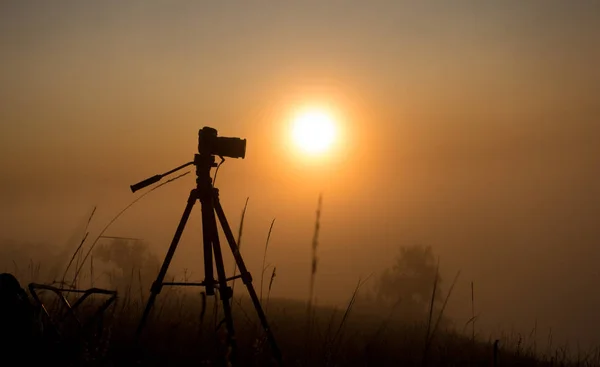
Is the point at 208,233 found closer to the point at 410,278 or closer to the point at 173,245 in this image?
Answer: the point at 173,245

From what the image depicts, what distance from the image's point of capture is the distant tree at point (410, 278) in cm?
8394

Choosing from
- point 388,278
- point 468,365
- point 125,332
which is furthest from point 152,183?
point 388,278

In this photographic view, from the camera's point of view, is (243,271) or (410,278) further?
(410,278)

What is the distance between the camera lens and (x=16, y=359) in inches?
161

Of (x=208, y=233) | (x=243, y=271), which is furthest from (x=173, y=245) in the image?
(x=243, y=271)

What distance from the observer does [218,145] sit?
22.6 ft

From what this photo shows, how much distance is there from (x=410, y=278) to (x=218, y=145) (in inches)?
3315

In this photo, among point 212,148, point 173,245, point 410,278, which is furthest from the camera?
point 410,278

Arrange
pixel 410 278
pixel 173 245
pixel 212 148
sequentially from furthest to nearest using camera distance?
pixel 410 278, pixel 212 148, pixel 173 245

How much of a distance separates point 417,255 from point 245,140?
285 feet

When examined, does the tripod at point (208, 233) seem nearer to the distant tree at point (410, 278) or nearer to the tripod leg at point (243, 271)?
the tripod leg at point (243, 271)

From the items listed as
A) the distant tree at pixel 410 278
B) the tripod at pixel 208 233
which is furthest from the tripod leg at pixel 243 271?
the distant tree at pixel 410 278

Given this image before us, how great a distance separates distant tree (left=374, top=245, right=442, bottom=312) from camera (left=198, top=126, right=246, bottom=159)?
77.8m

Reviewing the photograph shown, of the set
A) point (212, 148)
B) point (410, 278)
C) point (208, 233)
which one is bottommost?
point (410, 278)
